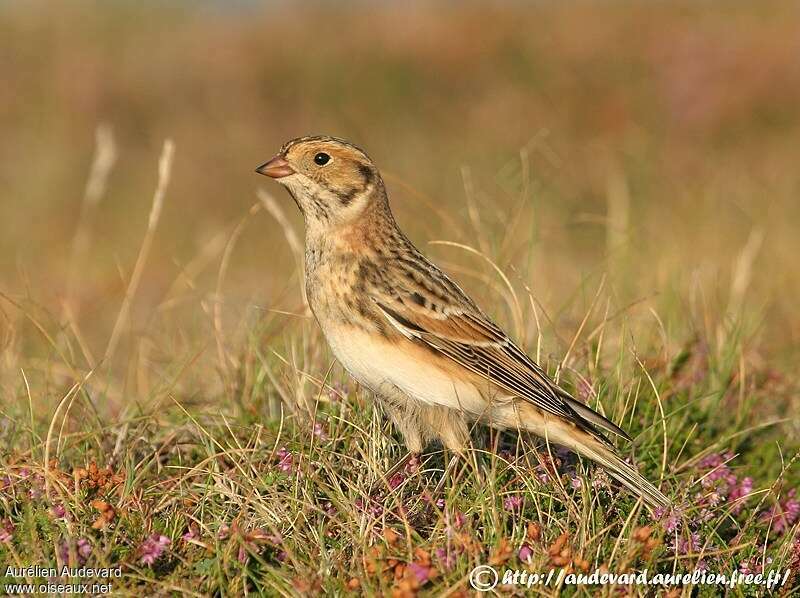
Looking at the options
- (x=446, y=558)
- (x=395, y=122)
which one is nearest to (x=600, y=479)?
(x=446, y=558)

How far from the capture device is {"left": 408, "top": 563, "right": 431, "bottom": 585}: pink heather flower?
3.80 m

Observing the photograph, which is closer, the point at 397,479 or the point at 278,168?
the point at 397,479

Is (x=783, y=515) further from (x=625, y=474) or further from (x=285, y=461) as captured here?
(x=285, y=461)

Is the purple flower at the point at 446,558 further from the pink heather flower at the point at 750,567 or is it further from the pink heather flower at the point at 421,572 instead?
the pink heather flower at the point at 750,567

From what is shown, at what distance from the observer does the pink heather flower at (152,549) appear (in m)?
3.97

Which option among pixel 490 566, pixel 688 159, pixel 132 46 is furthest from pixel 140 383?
pixel 132 46

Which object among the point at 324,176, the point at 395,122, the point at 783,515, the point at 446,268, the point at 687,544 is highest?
the point at 324,176

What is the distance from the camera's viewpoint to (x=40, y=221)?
14406 mm

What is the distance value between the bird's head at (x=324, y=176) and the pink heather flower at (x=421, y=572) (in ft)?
5.94

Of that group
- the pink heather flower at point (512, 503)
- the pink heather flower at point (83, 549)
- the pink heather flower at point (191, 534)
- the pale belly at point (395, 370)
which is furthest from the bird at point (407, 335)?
the pink heather flower at point (83, 549)

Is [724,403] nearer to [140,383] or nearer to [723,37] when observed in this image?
[140,383]

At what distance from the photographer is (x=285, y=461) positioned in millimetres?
4660

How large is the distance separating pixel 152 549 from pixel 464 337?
5.54 ft

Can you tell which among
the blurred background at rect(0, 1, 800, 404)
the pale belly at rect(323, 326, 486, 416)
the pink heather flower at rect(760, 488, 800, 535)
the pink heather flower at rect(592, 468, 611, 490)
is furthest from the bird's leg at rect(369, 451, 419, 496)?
the blurred background at rect(0, 1, 800, 404)
